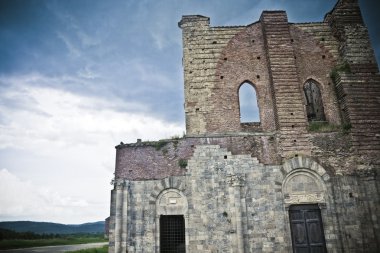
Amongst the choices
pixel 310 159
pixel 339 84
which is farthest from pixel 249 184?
pixel 339 84

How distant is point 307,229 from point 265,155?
134 inches

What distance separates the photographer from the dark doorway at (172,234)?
11.5 meters

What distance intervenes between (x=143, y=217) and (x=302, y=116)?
8.36 meters

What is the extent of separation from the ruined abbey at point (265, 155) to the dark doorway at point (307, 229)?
1.6 inches

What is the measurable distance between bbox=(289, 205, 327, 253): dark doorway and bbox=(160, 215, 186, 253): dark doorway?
178 inches

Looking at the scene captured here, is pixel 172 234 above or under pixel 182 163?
under

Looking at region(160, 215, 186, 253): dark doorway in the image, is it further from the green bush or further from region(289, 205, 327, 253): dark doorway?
region(289, 205, 327, 253): dark doorway

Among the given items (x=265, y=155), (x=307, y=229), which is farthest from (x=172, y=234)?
(x=307, y=229)

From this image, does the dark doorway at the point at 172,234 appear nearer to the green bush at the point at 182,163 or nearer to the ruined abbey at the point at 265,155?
the ruined abbey at the point at 265,155

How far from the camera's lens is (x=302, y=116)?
41.7ft

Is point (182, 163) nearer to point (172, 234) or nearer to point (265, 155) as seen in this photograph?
point (172, 234)

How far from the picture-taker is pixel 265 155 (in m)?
12.2

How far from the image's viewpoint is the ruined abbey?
1111 centimetres

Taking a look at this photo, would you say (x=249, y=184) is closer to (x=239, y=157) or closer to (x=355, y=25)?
(x=239, y=157)
